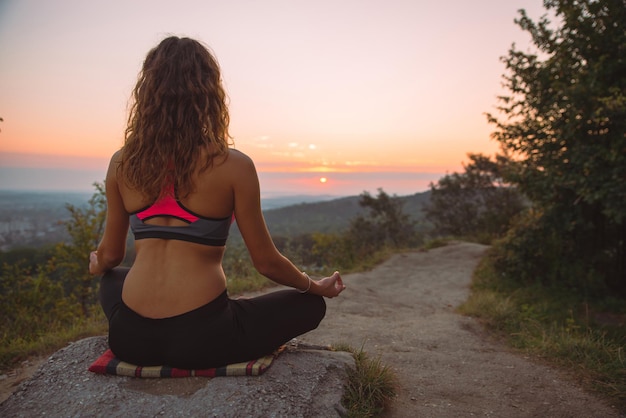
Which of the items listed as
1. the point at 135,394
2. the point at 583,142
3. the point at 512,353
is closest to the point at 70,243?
the point at 135,394

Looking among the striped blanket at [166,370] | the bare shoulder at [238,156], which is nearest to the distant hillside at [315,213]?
the striped blanket at [166,370]

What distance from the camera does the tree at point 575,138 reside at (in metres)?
7.04

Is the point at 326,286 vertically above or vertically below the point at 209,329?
above

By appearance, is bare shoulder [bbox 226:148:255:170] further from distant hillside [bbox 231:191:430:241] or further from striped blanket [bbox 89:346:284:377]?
distant hillside [bbox 231:191:430:241]

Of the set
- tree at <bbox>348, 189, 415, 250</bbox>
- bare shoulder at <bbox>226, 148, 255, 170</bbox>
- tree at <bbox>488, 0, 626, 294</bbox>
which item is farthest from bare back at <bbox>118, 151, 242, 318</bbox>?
tree at <bbox>348, 189, 415, 250</bbox>

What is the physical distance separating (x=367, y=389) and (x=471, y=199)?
847 inches

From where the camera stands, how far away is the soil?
3086mm

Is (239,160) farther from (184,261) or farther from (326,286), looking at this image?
(326,286)

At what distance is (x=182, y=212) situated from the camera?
6.87 feet

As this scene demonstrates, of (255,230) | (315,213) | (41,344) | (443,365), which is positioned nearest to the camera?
(255,230)

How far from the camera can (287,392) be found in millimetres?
2309

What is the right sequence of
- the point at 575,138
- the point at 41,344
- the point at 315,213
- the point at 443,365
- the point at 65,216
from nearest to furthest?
1. the point at 443,365
2. the point at 41,344
3. the point at 575,138
4. the point at 65,216
5. the point at 315,213

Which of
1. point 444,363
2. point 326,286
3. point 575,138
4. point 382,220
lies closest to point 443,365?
point 444,363

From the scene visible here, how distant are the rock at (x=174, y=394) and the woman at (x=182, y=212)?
5.3 inches
